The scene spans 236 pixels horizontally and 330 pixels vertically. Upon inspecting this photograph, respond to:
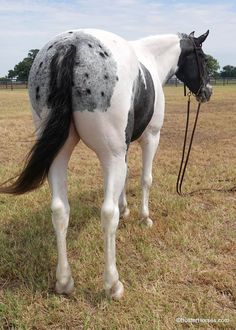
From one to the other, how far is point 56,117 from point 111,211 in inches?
32.2

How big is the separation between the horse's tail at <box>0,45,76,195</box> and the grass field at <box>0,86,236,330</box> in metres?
1.00

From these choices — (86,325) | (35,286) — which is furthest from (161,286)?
(35,286)

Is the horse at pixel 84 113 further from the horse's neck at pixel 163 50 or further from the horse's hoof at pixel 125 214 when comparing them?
the horse's hoof at pixel 125 214

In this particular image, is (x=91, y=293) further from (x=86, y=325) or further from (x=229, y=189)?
(x=229, y=189)

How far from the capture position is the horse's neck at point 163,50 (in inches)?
172

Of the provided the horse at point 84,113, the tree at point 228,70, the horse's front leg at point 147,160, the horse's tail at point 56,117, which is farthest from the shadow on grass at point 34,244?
the tree at point 228,70

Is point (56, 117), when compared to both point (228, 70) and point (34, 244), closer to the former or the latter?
point (34, 244)

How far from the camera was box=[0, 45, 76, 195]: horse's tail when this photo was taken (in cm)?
271

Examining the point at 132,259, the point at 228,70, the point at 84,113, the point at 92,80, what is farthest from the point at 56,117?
the point at 228,70

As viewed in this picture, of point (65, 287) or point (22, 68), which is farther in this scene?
point (22, 68)

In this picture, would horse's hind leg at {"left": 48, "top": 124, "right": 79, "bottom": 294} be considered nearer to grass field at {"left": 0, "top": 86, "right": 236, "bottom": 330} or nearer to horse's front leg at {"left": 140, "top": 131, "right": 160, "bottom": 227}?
grass field at {"left": 0, "top": 86, "right": 236, "bottom": 330}

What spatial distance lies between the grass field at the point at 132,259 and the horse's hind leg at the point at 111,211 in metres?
0.12

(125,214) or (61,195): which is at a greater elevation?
(61,195)

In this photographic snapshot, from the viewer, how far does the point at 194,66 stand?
4.89 meters
